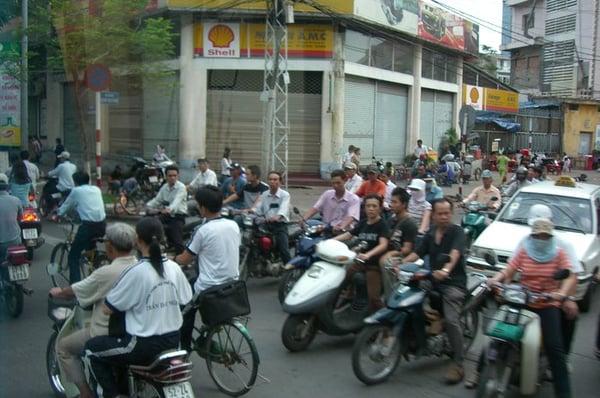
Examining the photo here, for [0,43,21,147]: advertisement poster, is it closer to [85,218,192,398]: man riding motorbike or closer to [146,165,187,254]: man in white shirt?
[146,165,187,254]: man in white shirt

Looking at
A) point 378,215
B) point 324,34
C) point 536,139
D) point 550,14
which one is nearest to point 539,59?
point 550,14

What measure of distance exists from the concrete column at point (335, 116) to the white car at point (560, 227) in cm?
1208

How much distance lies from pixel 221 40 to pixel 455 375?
17654 millimetres

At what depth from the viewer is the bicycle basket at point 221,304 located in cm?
509

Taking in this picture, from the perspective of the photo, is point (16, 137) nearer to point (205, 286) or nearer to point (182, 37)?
point (182, 37)

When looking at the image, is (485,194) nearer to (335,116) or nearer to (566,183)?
(566,183)

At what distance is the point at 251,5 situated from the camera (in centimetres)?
2077

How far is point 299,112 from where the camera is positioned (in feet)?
72.7

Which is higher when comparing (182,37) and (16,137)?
(182,37)

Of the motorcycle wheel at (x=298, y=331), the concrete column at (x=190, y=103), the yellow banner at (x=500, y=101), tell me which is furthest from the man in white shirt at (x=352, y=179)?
the yellow banner at (x=500, y=101)

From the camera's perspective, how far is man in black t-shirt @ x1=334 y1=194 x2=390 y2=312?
6.59 metres

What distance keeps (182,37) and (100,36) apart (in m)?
4.42

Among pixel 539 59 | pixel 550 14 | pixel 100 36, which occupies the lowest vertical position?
pixel 100 36

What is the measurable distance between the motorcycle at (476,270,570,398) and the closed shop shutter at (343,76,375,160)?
58.9ft
